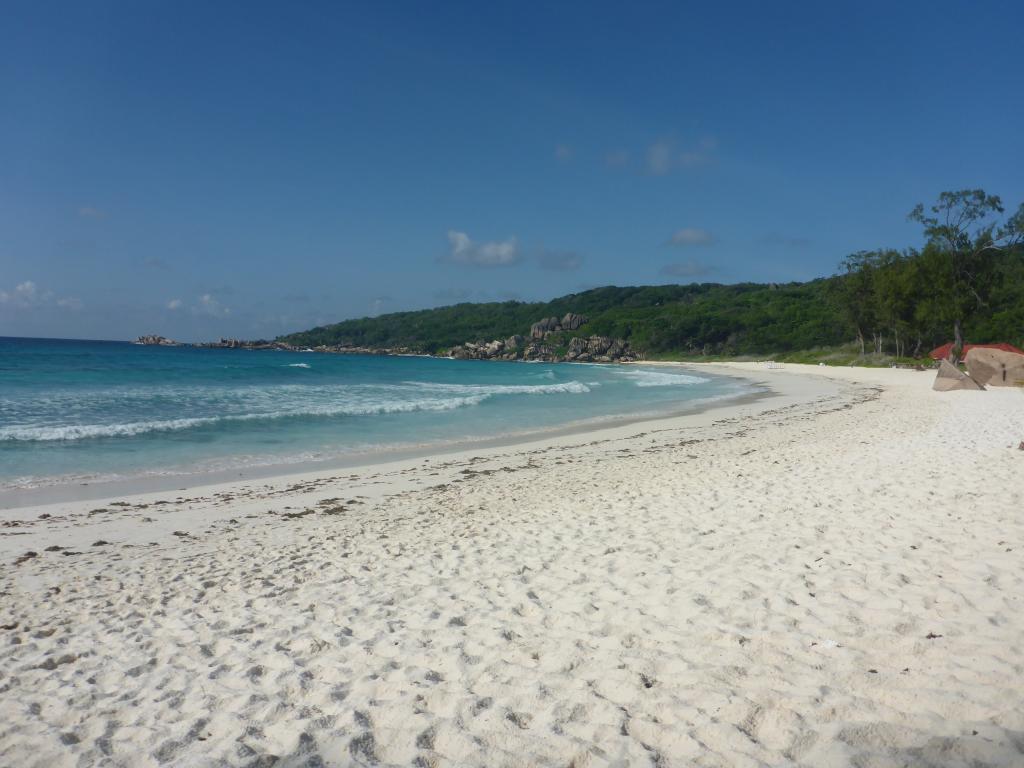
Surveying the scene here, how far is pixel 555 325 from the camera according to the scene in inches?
5842

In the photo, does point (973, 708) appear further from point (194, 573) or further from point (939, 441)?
point (939, 441)

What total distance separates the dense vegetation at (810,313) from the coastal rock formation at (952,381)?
83.5 ft

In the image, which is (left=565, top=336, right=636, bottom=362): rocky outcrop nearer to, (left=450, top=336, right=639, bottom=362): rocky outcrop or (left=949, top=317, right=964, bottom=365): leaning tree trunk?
(left=450, top=336, right=639, bottom=362): rocky outcrop

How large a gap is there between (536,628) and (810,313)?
Answer: 113 metres

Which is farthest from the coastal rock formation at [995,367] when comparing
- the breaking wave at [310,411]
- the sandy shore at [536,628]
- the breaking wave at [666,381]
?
the sandy shore at [536,628]

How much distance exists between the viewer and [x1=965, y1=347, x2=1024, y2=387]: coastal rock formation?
28125 millimetres

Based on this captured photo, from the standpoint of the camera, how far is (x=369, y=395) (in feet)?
102

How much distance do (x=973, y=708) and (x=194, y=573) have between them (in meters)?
6.48

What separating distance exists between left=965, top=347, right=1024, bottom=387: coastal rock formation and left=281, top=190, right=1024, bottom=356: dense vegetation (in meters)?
22.7

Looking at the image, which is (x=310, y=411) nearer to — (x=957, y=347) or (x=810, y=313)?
(x=957, y=347)

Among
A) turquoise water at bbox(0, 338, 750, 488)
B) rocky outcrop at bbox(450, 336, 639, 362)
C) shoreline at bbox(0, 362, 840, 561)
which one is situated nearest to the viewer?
shoreline at bbox(0, 362, 840, 561)

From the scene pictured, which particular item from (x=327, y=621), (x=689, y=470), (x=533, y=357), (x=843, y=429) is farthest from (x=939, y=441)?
(x=533, y=357)

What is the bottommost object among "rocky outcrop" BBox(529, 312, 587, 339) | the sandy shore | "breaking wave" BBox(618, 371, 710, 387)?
"breaking wave" BBox(618, 371, 710, 387)

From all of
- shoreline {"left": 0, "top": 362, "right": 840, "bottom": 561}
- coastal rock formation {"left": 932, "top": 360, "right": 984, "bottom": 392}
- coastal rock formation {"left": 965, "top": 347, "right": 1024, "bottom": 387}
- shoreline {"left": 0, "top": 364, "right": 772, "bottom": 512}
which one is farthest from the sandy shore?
coastal rock formation {"left": 965, "top": 347, "right": 1024, "bottom": 387}
